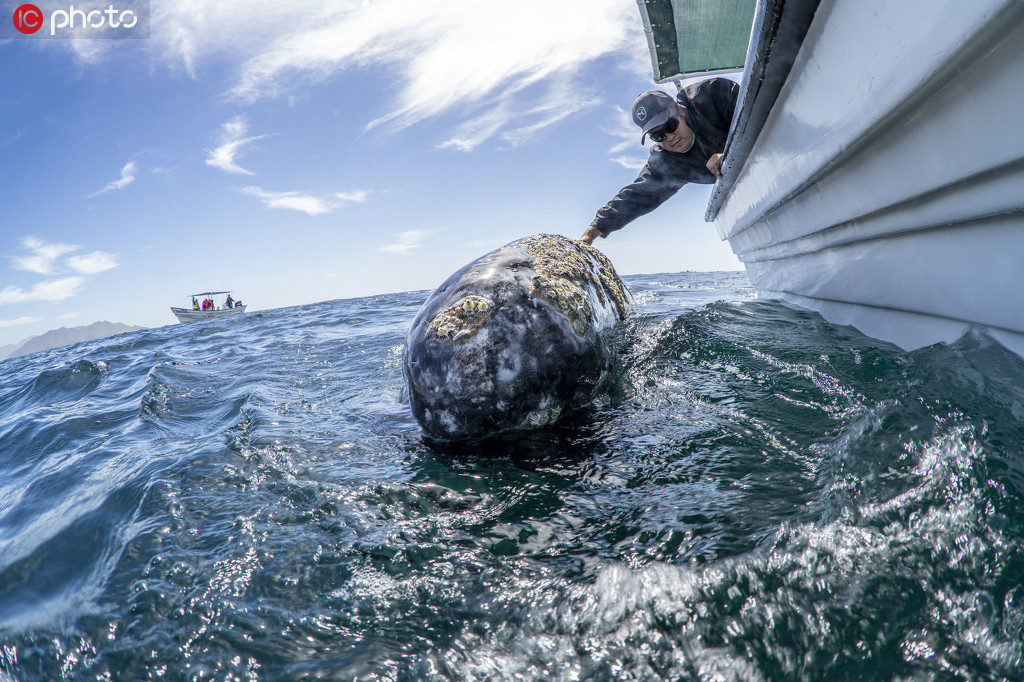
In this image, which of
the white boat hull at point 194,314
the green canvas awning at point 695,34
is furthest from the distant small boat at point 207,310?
the green canvas awning at point 695,34

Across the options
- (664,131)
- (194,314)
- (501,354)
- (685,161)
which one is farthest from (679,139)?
(194,314)

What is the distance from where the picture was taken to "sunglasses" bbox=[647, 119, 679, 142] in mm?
4607

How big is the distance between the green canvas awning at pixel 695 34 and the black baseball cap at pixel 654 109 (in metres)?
4.23

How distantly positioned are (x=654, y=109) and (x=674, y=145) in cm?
62

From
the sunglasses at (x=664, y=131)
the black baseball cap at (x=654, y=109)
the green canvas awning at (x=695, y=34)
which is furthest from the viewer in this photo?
the green canvas awning at (x=695, y=34)

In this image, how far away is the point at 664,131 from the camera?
4.69 m

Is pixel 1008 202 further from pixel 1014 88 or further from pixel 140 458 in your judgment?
pixel 140 458

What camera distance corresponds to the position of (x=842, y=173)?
8.30 feet

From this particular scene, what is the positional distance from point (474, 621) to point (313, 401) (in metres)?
2.79

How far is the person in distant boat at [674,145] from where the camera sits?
456cm

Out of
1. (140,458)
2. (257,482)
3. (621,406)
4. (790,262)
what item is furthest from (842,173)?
(140,458)

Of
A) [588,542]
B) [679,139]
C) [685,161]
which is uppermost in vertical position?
[679,139]

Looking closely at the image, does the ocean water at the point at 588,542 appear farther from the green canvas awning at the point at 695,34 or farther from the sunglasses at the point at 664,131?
the green canvas awning at the point at 695,34

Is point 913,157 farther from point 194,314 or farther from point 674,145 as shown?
point 194,314
